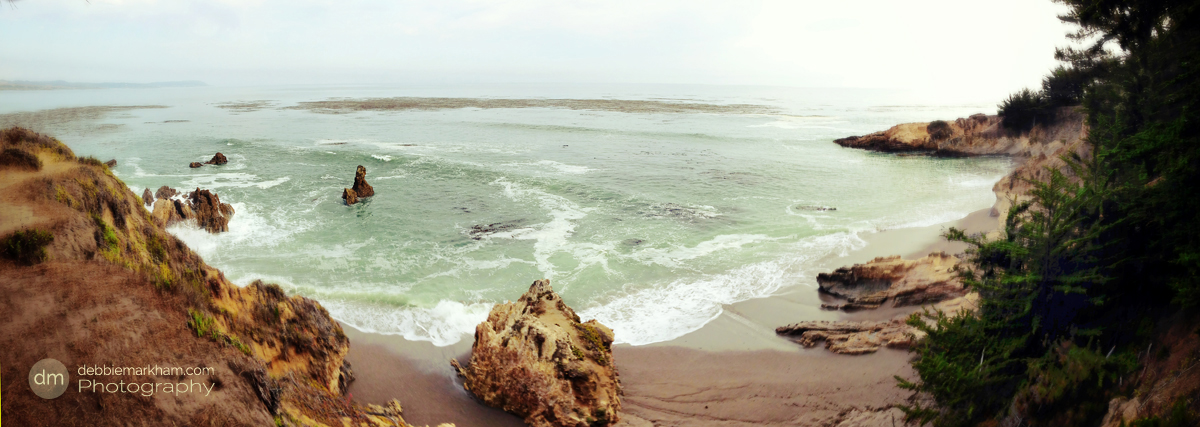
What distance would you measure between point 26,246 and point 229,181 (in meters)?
27.6

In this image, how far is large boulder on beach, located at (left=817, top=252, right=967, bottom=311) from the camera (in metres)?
12.5

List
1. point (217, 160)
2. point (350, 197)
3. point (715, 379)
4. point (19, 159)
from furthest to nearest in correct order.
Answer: point (217, 160) → point (350, 197) → point (715, 379) → point (19, 159)

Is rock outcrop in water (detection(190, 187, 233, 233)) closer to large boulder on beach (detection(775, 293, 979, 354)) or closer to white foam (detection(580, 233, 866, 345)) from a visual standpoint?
white foam (detection(580, 233, 866, 345))

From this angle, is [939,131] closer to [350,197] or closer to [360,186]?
[360,186]

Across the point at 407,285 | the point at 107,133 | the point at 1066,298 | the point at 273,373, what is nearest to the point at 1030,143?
the point at 1066,298

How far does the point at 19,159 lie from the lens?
8.27 metres

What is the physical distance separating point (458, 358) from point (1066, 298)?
432 inches

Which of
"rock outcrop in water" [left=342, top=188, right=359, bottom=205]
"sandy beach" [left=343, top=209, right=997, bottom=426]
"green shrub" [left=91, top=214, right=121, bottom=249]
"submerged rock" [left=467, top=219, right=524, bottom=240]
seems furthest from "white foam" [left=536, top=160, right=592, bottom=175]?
"green shrub" [left=91, top=214, right=121, bottom=249]

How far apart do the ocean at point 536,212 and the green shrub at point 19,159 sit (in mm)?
6626

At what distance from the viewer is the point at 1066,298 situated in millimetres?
7879

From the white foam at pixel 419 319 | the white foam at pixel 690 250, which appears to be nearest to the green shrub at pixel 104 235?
the white foam at pixel 419 319

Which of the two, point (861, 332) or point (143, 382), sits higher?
point (143, 382)

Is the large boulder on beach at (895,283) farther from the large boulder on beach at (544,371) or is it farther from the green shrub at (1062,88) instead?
the green shrub at (1062,88)

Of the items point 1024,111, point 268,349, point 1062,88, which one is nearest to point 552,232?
point 268,349
